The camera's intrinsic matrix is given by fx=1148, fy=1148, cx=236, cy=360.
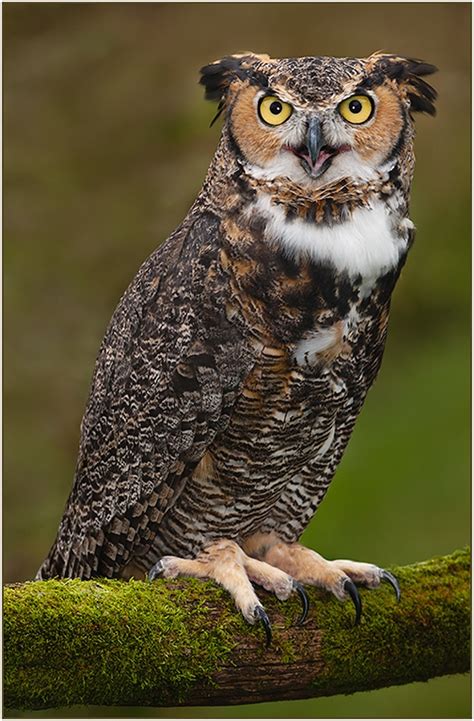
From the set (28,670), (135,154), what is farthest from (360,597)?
(135,154)

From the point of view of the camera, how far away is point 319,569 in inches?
90.4

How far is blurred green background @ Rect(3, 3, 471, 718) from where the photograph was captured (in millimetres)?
4082

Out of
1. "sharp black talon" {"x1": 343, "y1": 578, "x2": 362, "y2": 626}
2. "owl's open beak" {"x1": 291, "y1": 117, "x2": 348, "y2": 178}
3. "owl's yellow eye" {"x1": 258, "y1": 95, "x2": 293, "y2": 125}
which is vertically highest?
"owl's yellow eye" {"x1": 258, "y1": 95, "x2": 293, "y2": 125}

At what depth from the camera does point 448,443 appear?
445cm

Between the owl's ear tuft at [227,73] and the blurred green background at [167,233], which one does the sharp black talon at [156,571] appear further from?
the blurred green background at [167,233]

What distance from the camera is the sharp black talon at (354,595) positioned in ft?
7.25

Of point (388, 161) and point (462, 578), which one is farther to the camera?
point (462, 578)

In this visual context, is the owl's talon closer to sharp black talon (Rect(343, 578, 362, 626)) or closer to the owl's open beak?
sharp black talon (Rect(343, 578, 362, 626))

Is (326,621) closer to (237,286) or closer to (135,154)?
(237,286)

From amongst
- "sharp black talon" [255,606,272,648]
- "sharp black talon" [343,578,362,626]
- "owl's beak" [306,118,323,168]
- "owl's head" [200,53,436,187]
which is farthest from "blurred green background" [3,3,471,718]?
"owl's beak" [306,118,323,168]

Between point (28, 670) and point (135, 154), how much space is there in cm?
331

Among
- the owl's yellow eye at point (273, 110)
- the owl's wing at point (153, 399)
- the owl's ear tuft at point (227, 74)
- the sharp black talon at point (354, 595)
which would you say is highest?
the owl's ear tuft at point (227, 74)

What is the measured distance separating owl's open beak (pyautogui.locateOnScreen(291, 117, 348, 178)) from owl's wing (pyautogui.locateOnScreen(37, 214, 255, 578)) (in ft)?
0.76

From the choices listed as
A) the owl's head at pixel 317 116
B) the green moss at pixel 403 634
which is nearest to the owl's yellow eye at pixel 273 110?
the owl's head at pixel 317 116
